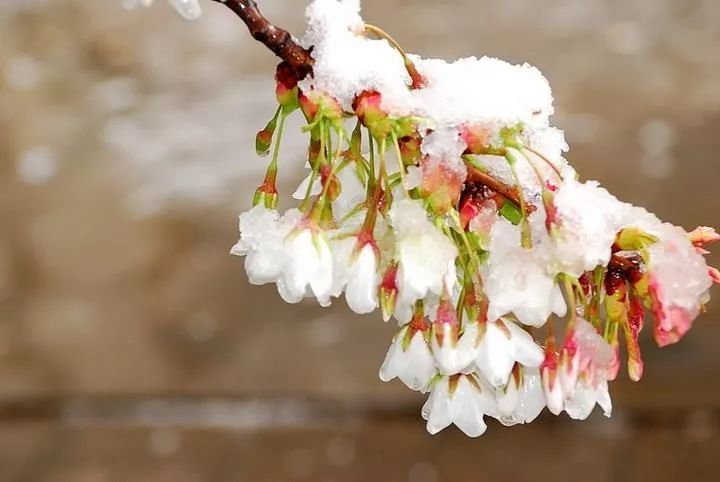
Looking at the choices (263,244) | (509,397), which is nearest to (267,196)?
(263,244)

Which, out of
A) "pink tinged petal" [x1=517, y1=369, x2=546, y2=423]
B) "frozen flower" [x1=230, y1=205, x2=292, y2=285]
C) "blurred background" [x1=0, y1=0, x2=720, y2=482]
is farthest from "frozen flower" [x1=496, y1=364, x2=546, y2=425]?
"blurred background" [x1=0, y1=0, x2=720, y2=482]

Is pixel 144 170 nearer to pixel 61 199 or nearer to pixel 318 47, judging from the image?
pixel 61 199

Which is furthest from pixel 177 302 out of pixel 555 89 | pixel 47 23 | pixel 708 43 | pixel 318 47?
pixel 318 47

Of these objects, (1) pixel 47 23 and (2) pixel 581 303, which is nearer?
(2) pixel 581 303

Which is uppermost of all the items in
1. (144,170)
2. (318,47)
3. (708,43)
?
(708,43)

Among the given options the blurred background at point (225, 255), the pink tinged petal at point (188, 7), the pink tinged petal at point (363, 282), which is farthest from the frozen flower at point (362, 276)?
the blurred background at point (225, 255)

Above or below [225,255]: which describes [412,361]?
below

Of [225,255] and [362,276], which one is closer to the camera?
[362,276]

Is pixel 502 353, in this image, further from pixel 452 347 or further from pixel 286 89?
pixel 286 89
